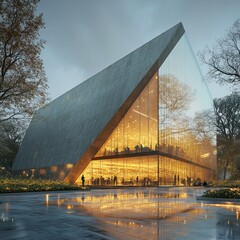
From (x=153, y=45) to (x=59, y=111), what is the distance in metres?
21.9

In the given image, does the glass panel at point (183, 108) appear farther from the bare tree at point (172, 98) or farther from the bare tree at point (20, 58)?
the bare tree at point (20, 58)

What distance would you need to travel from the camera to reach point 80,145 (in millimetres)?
39062

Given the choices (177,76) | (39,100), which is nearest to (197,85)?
(177,76)

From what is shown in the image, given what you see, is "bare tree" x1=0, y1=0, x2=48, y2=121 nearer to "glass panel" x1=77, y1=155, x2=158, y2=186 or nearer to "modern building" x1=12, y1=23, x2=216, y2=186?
"modern building" x1=12, y1=23, x2=216, y2=186

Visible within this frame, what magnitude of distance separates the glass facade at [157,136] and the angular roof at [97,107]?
1.48 metres

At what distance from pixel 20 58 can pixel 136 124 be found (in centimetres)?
2231

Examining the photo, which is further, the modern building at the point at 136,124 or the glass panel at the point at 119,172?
the glass panel at the point at 119,172

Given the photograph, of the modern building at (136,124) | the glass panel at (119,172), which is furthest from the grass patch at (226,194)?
the glass panel at (119,172)

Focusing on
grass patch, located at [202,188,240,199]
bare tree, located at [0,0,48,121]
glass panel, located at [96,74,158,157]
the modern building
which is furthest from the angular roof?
grass patch, located at [202,188,240,199]

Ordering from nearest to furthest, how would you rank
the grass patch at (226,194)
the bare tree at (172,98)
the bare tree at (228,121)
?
the grass patch at (226,194) → the bare tree at (172,98) → the bare tree at (228,121)

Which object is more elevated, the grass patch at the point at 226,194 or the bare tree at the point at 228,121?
the bare tree at the point at 228,121

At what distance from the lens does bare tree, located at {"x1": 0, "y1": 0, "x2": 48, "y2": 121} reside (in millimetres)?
17438

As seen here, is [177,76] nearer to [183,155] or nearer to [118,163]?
[183,155]

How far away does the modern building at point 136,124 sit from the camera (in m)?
36.5
